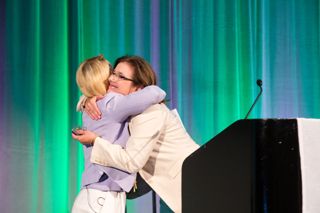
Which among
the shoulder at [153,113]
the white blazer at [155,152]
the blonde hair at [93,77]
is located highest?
the blonde hair at [93,77]

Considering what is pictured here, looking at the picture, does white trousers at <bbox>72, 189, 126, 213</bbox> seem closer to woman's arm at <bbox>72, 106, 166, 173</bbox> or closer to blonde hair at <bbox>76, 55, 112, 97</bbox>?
woman's arm at <bbox>72, 106, 166, 173</bbox>

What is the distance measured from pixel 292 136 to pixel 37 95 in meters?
1.72

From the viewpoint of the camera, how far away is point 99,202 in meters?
1.88

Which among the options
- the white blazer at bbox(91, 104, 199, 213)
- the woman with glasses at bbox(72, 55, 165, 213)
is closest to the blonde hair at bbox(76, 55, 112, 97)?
the woman with glasses at bbox(72, 55, 165, 213)

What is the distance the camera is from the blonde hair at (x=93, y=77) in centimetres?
196

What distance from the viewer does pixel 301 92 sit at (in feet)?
10.3

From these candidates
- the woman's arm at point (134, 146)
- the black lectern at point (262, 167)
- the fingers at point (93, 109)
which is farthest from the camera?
the fingers at point (93, 109)

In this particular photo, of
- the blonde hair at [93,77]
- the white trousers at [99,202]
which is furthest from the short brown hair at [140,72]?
the white trousers at [99,202]

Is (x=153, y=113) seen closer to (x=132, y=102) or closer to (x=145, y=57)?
(x=132, y=102)

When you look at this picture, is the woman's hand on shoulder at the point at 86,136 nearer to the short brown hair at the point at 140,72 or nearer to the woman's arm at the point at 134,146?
the woman's arm at the point at 134,146

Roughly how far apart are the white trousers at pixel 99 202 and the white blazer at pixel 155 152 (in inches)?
5.4

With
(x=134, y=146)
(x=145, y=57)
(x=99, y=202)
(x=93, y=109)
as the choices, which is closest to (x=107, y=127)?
(x=93, y=109)

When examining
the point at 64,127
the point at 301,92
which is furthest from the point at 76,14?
the point at 301,92

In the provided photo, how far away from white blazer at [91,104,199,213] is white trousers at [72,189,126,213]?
14 cm
